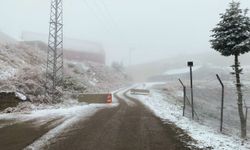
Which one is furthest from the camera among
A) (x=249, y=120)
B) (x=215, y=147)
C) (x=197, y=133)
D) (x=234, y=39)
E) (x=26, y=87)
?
(x=249, y=120)

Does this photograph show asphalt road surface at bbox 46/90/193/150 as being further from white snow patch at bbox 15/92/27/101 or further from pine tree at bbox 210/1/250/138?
white snow patch at bbox 15/92/27/101

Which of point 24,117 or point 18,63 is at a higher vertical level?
point 18,63

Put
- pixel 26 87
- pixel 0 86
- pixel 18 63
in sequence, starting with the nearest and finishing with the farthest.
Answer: pixel 0 86 → pixel 26 87 → pixel 18 63

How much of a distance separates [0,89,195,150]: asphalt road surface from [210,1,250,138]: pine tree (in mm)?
6670

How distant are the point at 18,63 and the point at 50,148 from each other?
27335 millimetres

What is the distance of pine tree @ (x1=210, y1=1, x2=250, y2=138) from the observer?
58.9 feet

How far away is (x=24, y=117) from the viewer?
680 inches

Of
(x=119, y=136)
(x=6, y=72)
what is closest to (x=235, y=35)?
(x=119, y=136)

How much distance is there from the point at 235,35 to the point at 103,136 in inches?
458

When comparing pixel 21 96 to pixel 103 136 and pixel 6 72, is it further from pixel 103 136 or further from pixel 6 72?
pixel 103 136

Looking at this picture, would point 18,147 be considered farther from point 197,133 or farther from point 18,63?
point 18,63

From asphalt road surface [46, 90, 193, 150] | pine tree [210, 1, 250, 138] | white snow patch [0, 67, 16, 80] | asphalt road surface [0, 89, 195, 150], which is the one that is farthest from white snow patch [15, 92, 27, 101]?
pine tree [210, 1, 250, 138]

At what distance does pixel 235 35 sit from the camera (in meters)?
18.1

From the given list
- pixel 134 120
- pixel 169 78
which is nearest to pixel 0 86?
pixel 134 120
